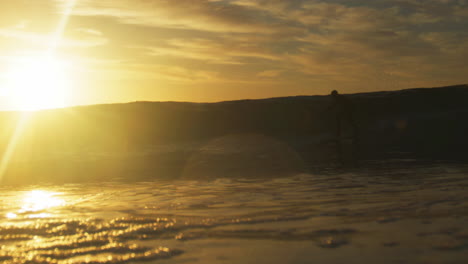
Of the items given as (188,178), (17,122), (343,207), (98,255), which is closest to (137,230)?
(98,255)

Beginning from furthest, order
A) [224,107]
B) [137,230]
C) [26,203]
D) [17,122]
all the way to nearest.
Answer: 1. [224,107]
2. [17,122]
3. [26,203]
4. [137,230]

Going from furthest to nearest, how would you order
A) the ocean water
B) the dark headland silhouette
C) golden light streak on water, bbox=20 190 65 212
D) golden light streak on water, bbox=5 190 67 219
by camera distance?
the dark headland silhouette, golden light streak on water, bbox=20 190 65 212, golden light streak on water, bbox=5 190 67 219, the ocean water

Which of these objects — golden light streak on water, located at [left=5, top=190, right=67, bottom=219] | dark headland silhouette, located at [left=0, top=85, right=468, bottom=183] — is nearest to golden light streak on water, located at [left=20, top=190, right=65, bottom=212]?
golden light streak on water, located at [left=5, top=190, right=67, bottom=219]

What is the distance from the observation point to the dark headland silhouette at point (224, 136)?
29.4 ft

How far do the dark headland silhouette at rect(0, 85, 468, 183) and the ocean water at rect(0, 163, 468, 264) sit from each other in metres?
1.87

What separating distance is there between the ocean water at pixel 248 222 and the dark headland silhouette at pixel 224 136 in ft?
6.12

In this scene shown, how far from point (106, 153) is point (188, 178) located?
6.35 meters

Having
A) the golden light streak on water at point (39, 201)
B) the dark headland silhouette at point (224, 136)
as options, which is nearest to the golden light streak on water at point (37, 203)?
the golden light streak on water at point (39, 201)

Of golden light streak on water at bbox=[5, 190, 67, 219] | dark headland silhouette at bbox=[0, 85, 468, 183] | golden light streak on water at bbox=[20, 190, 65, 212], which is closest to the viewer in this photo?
golden light streak on water at bbox=[5, 190, 67, 219]

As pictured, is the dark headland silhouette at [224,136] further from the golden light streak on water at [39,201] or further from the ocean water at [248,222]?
the ocean water at [248,222]

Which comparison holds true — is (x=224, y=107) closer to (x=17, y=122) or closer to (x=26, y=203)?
(x=17, y=122)

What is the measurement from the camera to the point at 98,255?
125 inches

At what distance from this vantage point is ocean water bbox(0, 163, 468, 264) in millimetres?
3086

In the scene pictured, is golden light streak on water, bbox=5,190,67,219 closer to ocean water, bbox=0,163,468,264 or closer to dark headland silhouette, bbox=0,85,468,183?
ocean water, bbox=0,163,468,264
